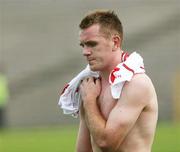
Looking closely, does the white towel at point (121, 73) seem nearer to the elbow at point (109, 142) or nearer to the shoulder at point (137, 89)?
the shoulder at point (137, 89)

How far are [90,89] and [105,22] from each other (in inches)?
20.5

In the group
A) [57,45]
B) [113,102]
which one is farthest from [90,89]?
[57,45]

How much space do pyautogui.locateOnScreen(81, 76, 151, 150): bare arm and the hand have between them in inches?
6.6

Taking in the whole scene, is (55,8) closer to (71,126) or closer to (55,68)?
(55,68)

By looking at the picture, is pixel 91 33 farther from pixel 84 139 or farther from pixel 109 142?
pixel 84 139

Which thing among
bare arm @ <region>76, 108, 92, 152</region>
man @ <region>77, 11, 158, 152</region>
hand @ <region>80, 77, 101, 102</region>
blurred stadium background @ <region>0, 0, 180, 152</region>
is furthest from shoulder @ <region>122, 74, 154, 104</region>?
blurred stadium background @ <region>0, 0, 180, 152</region>

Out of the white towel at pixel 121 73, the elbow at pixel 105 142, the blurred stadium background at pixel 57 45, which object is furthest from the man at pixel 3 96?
the elbow at pixel 105 142

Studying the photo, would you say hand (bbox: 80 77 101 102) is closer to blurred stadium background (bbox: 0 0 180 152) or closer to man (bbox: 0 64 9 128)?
man (bbox: 0 64 9 128)

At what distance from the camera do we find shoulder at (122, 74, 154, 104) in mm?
6301

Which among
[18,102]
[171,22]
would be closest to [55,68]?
[18,102]

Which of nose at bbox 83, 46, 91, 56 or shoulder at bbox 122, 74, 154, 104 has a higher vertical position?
nose at bbox 83, 46, 91, 56

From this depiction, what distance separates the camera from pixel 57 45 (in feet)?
85.6

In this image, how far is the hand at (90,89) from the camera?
6.52 metres

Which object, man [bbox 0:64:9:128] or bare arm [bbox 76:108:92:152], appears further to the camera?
man [bbox 0:64:9:128]
